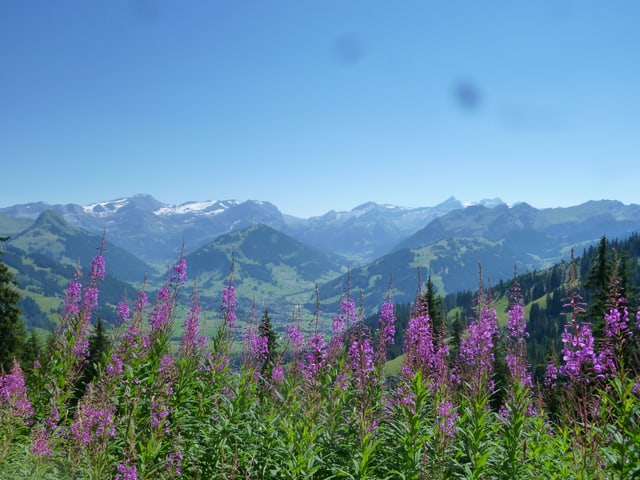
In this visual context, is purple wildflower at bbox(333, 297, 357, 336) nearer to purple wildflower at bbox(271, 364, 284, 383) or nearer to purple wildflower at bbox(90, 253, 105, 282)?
purple wildflower at bbox(271, 364, 284, 383)

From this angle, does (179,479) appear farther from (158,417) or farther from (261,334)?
(261,334)

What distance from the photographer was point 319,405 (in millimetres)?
9883

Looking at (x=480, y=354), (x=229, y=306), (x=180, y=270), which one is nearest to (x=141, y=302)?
(x=180, y=270)

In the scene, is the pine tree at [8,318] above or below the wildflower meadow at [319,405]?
below

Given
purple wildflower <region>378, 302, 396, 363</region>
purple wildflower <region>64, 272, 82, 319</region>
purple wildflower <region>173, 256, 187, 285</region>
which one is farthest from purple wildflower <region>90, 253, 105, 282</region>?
purple wildflower <region>378, 302, 396, 363</region>

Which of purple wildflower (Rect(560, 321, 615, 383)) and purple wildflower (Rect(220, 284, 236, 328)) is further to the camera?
purple wildflower (Rect(220, 284, 236, 328))

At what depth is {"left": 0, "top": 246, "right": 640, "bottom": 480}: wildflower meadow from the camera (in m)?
7.84

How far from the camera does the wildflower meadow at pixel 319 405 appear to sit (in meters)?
7.84

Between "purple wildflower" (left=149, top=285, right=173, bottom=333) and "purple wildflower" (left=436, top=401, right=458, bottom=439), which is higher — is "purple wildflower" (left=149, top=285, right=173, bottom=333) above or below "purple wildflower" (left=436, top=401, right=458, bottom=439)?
above

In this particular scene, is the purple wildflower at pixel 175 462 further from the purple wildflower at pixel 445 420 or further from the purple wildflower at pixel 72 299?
the purple wildflower at pixel 72 299

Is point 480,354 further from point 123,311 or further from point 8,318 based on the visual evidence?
point 8,318

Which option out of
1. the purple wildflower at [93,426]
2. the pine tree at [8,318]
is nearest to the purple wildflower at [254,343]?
the purple wildflower at [93,426]

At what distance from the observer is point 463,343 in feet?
41.7

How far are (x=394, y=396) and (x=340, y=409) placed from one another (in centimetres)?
144
